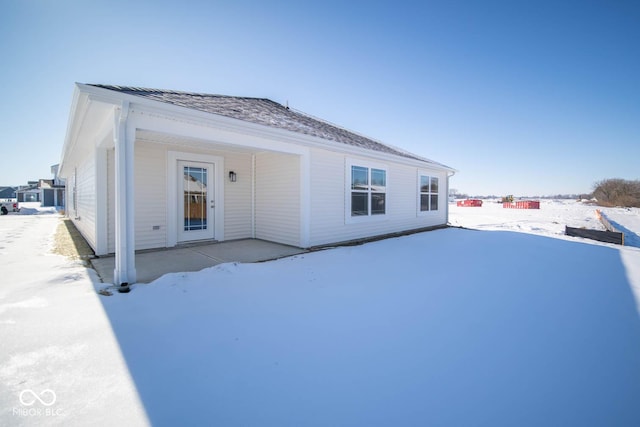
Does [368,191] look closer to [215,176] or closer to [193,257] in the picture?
[215,176]

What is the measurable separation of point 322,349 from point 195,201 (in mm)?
5901

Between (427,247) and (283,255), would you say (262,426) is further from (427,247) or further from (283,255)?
(427,247)

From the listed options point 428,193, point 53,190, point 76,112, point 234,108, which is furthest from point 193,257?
point 53,190

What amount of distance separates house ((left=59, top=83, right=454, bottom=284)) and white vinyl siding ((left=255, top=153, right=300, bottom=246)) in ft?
0.09

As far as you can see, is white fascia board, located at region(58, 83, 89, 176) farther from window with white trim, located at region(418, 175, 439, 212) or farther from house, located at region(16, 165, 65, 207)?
house, located at region(16, 165, 65, 207)

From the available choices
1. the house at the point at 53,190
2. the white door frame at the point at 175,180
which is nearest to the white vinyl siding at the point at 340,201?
the white door frame at the point at 175,180

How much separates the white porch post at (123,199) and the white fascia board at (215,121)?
0.65 ft

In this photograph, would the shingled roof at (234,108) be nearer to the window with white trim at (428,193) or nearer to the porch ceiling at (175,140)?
the porch ceiling at (175,140)

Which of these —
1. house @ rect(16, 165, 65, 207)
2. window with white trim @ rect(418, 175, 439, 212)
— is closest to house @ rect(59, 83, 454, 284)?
window with white trim @ rect(418, 175, 439, 212)

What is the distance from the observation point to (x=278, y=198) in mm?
7289

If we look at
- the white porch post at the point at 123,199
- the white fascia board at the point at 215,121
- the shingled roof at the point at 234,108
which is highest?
the shingled roof at the point at 234,108

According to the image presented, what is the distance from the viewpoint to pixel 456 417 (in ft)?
5.21

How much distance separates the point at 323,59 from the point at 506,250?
8248 millimetres

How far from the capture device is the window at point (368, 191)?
7.91 metres
